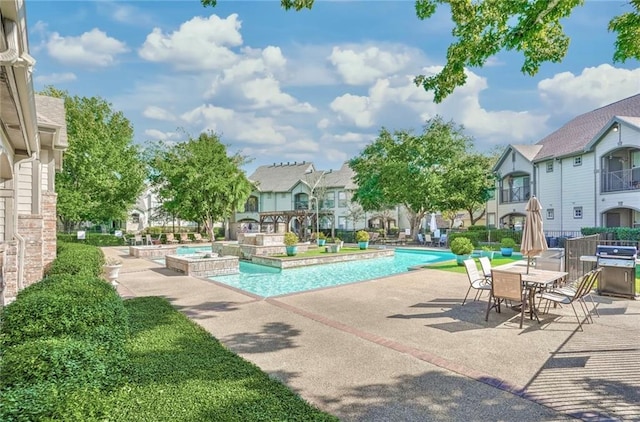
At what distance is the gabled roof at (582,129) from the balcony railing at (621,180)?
235 centimetres

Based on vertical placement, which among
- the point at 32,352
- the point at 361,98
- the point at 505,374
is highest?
the point at 361,98

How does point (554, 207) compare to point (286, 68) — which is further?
point (554, 207)

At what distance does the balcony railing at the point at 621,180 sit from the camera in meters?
20.6

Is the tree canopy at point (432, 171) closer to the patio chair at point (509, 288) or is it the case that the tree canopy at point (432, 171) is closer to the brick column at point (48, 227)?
the patio chair at point (509, 288)

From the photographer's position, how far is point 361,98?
70.3 feet

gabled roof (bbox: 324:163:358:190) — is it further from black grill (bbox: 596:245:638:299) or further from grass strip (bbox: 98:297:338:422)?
grass strip (bbox: 98:297:338:422)

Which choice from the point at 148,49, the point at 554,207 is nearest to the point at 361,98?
the point at 148,49

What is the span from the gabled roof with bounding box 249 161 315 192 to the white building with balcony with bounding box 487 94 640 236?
26675mm

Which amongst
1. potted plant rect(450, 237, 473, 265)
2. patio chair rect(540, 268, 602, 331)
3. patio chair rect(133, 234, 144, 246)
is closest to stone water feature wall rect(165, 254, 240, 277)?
potted plant rect(450, 237, 473, 265)

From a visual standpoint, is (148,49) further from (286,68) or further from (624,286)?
(624,286)

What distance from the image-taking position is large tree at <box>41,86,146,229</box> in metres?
26.6

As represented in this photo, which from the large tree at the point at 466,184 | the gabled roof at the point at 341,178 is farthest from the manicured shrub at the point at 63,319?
the gabled roof at the point at 341,178

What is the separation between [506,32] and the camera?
22.4 ft

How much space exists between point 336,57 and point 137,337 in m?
11.5
